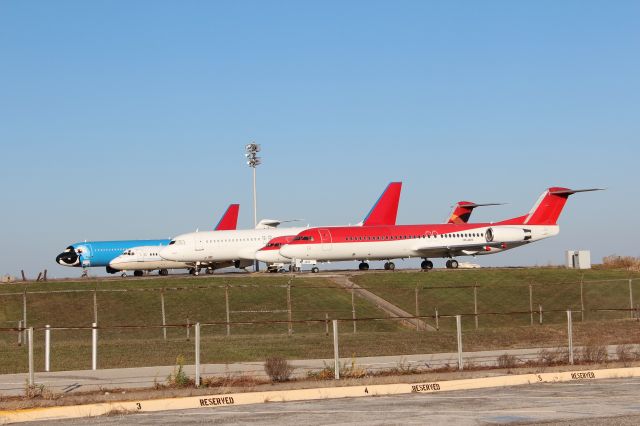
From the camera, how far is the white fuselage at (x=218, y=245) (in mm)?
73688

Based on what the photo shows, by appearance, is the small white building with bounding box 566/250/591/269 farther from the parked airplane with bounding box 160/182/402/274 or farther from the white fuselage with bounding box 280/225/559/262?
the parked airplane with bounding box 160/182/402/274

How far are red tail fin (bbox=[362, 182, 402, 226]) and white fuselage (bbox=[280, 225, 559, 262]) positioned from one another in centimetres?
805

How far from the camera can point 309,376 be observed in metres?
20.8

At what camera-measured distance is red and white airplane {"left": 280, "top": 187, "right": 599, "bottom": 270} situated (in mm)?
69188

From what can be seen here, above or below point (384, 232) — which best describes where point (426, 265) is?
below

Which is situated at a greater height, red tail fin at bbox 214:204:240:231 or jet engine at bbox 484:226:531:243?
red tail fin at bbox 214:204:240:231

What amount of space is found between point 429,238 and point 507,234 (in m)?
6.13

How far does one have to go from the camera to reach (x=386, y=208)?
8231 centimetres

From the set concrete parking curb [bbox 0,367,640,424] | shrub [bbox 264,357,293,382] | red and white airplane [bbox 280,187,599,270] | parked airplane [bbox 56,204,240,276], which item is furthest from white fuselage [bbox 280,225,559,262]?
shrub [bbox 264,357,293,382]

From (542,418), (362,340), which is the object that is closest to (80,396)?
(542,418)

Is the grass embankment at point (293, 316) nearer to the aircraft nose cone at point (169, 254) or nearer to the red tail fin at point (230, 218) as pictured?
the aircraft nose cone at point (169, 254)

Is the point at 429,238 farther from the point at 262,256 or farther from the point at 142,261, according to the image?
the point at 142,261

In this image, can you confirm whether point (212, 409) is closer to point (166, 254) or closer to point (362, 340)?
point (362, 340)

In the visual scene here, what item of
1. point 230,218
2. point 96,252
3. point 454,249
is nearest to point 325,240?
point 454,249
